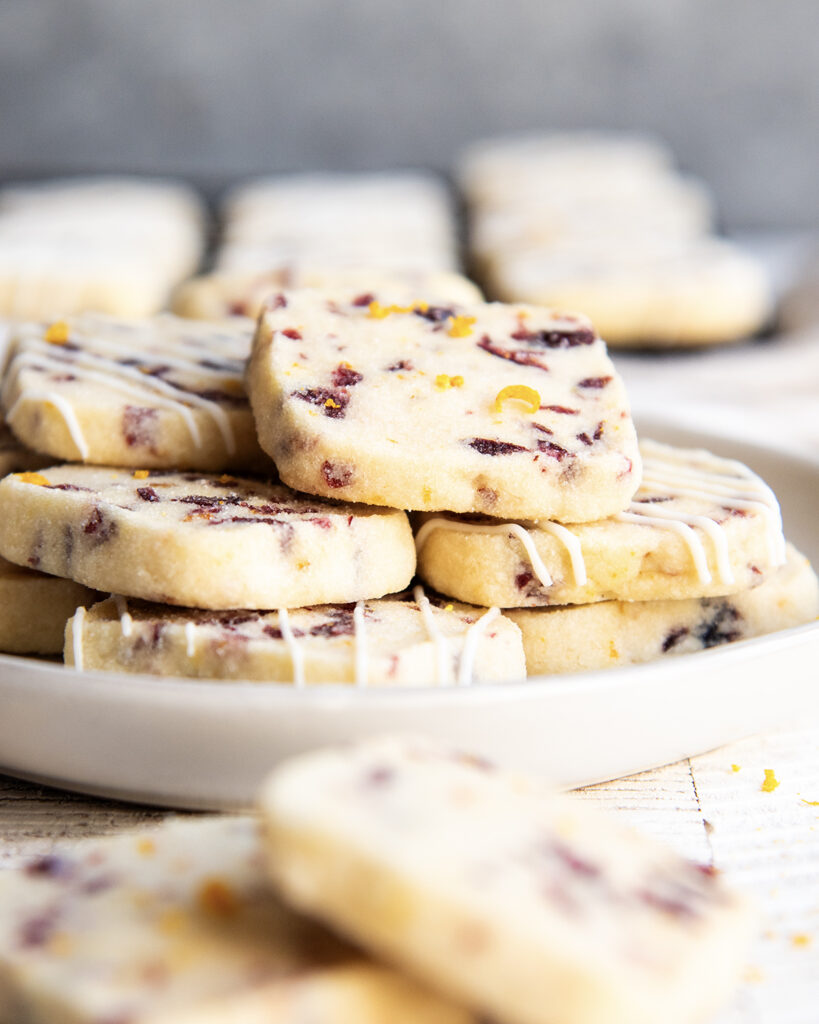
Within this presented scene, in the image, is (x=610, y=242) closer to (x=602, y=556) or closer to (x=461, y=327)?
(x=461, y=327)

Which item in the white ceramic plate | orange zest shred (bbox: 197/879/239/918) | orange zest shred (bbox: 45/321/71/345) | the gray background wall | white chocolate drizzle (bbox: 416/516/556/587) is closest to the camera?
orange zest shred (bbox: 197/879/239/918)

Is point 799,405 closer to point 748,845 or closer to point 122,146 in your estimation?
point 748,845

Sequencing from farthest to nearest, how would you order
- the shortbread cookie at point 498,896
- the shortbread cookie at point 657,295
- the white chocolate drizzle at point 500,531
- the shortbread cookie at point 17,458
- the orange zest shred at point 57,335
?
the shortbread cookie at point 657,295
the orange zest shred at point 57,335
the shortbread cookie at point 17,458
the white chocolate drizzle at point 500,531
the shortbread cookie at point 498,896

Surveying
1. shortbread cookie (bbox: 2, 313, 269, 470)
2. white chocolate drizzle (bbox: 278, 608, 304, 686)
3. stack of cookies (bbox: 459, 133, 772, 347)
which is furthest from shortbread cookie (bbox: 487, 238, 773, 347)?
white chocolate drizzle (bbox: 278, 608, 304, 686)

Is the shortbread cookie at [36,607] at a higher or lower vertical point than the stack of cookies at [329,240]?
higher

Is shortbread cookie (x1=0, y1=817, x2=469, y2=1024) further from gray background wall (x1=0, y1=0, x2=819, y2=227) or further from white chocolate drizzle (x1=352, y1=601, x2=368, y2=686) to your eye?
gray background wall (x1=0, y1=0, x2=819, y2=227)

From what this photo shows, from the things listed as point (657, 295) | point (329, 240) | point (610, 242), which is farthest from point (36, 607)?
point (610, 242)

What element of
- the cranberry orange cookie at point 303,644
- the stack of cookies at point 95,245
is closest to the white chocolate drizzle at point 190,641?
the cranberry orange cookie at point 303,644

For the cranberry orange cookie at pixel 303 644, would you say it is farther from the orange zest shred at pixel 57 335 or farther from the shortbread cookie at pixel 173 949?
the orange zest shred at pixel 57 335
